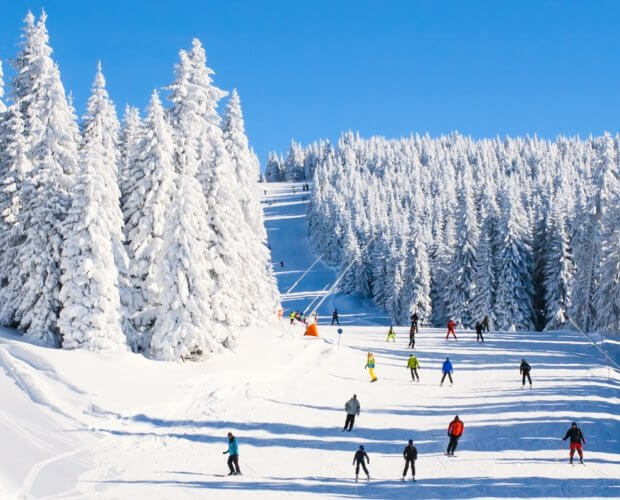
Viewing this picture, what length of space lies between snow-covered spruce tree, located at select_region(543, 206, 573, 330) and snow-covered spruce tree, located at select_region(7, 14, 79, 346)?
43.2 metres

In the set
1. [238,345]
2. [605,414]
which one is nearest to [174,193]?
[238,345]

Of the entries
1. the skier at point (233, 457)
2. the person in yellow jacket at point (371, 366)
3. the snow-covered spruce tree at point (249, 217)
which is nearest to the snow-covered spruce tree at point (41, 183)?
the snow-covered spruce tree at point (249, 217)

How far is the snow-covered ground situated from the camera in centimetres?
2070

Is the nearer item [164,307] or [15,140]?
[164,307]

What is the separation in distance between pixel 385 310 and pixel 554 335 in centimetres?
5218

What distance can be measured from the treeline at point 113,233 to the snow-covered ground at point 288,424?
178 centimetres

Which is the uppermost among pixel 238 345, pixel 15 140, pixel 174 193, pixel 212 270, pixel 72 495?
pixel 15 140

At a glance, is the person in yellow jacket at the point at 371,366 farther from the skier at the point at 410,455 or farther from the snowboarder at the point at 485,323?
the snowboarder at the point at 485,323

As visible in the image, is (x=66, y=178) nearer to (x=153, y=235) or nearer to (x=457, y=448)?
(x=153, y=235)

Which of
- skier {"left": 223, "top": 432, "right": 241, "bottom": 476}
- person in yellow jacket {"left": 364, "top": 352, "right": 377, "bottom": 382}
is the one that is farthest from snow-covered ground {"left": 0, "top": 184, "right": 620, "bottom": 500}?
person in yellow jacket {"left": 364, "top": 352, "right": 377, "bottom": 382}

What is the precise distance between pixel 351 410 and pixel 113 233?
1440cm

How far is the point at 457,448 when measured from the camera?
24328 millimetres

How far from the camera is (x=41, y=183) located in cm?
3444

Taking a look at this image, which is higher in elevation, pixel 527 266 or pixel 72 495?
pixel 527 266
